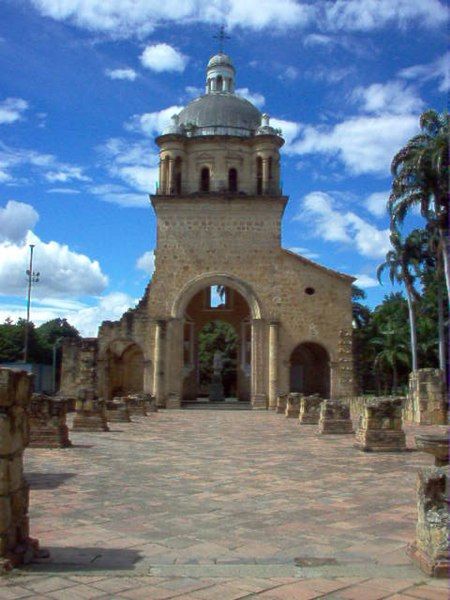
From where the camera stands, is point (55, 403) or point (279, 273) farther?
point (279, 273)

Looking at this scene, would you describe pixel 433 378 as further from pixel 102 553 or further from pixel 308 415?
pixel 102 553

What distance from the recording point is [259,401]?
3047 centimetres

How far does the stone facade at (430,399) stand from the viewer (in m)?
19.7

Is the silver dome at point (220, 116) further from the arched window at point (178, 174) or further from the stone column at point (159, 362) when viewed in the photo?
the stone column at point (159, 362)

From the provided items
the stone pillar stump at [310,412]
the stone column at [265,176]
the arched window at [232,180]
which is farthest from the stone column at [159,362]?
the stone pillar stump at [310,412]

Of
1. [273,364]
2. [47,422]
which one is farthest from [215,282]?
[47,422]

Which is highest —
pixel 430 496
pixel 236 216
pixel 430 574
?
pixel 236 216

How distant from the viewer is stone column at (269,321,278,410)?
30.5 metres

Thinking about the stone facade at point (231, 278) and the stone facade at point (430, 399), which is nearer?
the stone facade at point (430, 399)

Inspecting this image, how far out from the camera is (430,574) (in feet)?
15.2

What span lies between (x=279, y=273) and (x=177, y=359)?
20.7 feet

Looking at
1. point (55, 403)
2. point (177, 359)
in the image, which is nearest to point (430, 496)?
point (55, 403)

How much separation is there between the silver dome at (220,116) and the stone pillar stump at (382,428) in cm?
2479

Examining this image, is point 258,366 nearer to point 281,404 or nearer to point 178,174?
point 281,404
